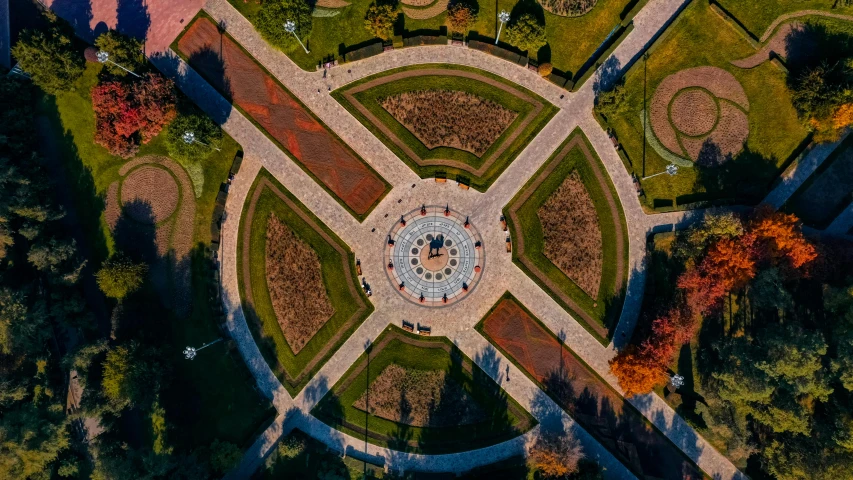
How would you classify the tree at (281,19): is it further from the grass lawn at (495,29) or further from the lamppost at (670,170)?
the lamppost at (670,170)

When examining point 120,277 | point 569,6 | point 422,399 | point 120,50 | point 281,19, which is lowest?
point 120,277

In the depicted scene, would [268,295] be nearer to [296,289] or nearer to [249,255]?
[296,289]

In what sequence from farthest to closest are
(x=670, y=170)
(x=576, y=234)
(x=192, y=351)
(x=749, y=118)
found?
(x=576, y=234)
(x=749, y=118)
(x=192, y=351)
(x=670, y=170)

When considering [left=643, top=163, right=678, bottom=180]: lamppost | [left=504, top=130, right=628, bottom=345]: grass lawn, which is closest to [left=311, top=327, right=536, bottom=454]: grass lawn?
[left=504, top=130, right=628, bottom=345]: grass lawn

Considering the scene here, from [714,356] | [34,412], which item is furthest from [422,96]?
[34,412]

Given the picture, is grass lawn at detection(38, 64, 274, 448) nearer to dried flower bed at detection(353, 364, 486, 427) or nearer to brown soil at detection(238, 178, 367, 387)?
brown soil at detection(238, 178, 367, 387)

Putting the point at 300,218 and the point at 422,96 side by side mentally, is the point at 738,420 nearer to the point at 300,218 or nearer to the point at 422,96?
the point at 422,96

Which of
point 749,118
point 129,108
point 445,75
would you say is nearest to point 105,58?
point 129,108
